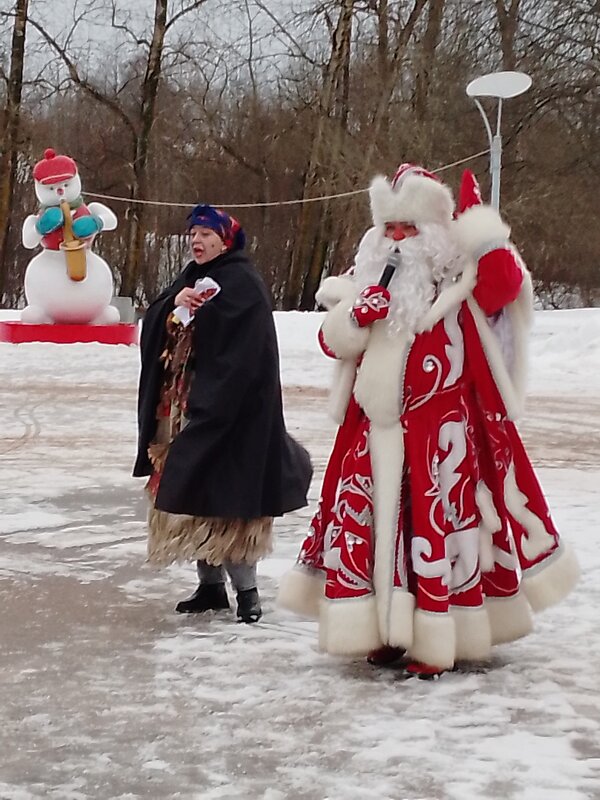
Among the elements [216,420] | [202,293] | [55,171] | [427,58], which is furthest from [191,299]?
[427,58]

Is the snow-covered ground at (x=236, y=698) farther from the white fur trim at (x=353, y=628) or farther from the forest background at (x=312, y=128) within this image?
the forest background at (x=312, y=128)

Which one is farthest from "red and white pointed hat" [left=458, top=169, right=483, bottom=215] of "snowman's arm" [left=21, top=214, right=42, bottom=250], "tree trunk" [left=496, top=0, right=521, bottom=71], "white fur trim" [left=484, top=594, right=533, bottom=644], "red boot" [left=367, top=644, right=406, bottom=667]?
"tree trunk" [left=496, top=0, right=521, bottom=71]

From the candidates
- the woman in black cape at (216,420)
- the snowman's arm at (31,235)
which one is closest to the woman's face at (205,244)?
the woman in black cape at (216,420)

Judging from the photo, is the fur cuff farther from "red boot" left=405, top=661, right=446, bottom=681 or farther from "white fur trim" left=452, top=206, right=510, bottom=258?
"red boot" left=405, top=661, right=446, bottom=681

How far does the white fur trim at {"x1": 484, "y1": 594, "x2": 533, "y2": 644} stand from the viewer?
3590 millimetres

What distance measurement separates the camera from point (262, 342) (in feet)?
13.0

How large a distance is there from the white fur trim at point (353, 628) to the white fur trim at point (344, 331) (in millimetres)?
811

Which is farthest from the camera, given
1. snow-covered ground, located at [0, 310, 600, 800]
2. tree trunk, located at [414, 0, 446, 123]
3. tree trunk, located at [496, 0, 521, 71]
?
tree trunk, located at [414, 0, 446, 123]

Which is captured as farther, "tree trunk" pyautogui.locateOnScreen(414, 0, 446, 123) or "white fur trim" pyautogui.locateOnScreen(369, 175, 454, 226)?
"tree trunk" pyautogui.locateOnScreen(414, 0, 446, 123)

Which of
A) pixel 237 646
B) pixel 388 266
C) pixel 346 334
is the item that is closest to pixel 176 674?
pixel 237 646

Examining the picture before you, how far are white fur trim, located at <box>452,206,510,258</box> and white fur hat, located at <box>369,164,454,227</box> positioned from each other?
0.24ft

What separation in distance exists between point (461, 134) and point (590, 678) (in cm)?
1925

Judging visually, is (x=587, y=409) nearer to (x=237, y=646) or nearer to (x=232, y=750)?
(x=237, y=646)

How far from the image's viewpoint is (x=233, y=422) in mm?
3908
